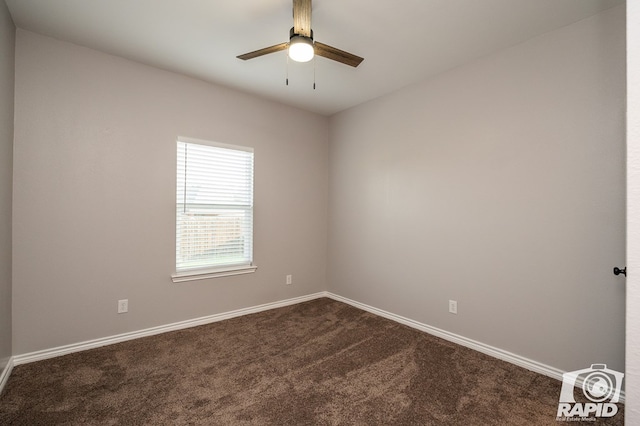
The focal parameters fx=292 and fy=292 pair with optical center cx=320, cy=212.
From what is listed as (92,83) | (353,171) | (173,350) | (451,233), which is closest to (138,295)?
(173,350)

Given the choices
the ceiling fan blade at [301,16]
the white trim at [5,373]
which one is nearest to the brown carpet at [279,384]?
the white trim at [5,373]

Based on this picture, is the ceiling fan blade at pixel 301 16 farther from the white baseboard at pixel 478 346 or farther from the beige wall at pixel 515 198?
the white baseboard at pixel 478 346

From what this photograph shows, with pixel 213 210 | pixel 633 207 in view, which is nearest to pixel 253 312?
pixel 213 210

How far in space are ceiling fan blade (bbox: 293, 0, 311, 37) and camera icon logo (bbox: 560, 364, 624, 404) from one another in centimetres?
304

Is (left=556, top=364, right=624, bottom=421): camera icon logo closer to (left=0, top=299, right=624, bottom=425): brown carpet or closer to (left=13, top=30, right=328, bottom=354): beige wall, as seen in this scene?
(left=0, top=299, right=624, bottom=425): brown carpet

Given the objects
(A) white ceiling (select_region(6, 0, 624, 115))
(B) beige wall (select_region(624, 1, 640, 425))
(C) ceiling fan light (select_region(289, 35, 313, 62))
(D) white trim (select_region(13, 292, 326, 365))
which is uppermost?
(A) white ceiling (select_region(6, 0, 624, 115))

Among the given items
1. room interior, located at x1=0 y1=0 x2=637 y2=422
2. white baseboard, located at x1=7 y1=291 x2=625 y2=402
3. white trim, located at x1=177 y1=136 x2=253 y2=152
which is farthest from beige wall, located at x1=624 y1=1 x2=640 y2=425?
white trim, located at x1=177 y1=136 x2=253 y2=152

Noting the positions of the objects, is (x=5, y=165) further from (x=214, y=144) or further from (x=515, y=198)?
(x=515, y=198)

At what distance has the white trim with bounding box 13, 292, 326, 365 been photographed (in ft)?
8.01

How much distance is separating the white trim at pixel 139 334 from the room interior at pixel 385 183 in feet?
0.07

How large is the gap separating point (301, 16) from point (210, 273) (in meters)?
2.70

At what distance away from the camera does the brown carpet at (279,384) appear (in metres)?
1.82

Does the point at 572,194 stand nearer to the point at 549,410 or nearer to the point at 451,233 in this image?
the point at 451,233

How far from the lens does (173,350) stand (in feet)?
8.74
